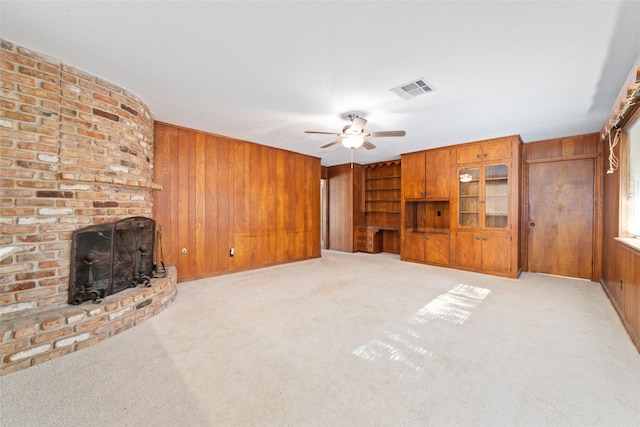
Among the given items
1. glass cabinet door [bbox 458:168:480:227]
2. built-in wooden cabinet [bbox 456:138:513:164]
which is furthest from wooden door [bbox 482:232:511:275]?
built-in wooden cabinet [bbox 456:138:513:164]

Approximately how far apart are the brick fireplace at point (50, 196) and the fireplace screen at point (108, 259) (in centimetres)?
7

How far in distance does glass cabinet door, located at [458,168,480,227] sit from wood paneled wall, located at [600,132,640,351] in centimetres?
164

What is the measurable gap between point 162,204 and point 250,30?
301cm

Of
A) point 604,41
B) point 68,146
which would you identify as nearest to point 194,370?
point 68,146

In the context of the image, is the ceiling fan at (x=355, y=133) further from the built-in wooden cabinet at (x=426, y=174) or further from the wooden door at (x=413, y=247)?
the wooden door at (x=413, y=247)

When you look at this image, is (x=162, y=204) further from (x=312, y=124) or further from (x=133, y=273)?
(x=312, y=124)

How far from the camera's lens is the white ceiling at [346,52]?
1718mm

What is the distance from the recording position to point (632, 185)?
2.94m

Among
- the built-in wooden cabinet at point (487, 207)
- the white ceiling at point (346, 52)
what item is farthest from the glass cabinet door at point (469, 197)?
the white ceiling at point (346, 52)

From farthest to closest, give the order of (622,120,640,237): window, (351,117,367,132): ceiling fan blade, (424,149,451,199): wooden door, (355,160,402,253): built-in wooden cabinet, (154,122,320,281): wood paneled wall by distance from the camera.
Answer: (355,160,402,253): built-in wooden cabinet
(424,149,451,199): wooden door
(154,122,320,281): wood paneled wall
(351,117,367,132): ceiling fan blade
(622,120,640,237): window

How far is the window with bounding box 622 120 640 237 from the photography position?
2.80 meters

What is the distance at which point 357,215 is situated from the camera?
24.0 feet

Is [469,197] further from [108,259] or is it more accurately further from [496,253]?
[108,259]

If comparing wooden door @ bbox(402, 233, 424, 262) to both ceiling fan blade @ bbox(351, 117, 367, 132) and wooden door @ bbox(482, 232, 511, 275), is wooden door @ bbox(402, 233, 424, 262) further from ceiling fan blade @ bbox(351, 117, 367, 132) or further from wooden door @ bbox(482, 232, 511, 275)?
ceiling fan blade @ bbox(351, 117, 367, 132)
